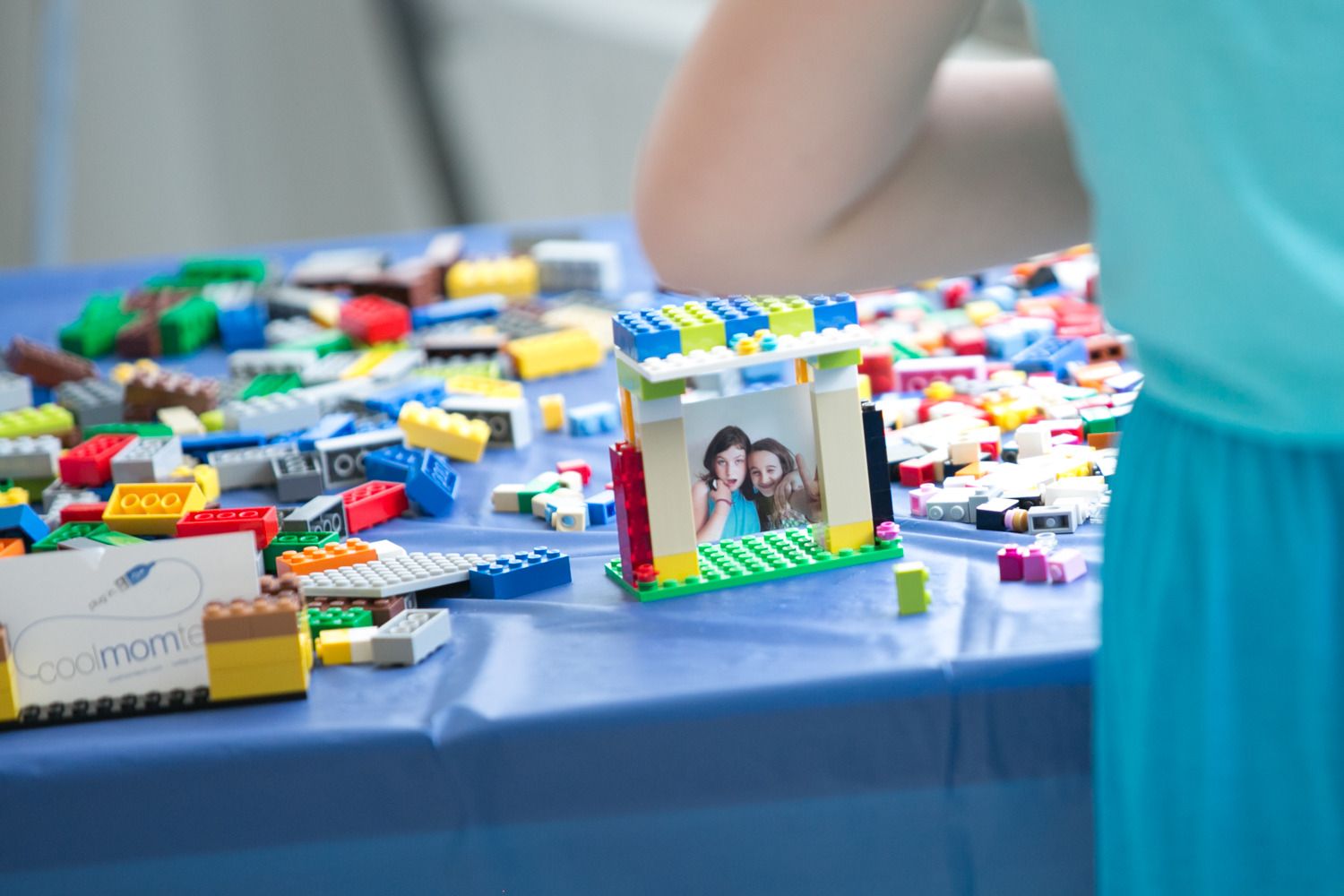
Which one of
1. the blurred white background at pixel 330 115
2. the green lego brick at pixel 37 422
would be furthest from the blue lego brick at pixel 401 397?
the blurred white background at pixel 330 115

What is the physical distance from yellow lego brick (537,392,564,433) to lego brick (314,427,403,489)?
0.62 ft

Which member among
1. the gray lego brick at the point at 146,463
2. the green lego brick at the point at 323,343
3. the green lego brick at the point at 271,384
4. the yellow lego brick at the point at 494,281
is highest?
the yellow lego brick at the point at 494,281

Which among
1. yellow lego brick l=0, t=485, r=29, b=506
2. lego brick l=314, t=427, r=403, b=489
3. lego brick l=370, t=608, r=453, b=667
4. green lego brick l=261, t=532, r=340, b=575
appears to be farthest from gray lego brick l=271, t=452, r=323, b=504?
lego brick l=370, t=608, r=453, b=667

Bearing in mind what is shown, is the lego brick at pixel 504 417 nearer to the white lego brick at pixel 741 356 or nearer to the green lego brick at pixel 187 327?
the white lego brick at pixel 741 356

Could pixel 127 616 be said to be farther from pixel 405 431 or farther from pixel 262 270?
pixel 262 270

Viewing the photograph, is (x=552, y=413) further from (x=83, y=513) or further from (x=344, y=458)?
(x=83, y=513)

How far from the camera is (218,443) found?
1.50 meters

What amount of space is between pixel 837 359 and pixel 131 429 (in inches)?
33.9

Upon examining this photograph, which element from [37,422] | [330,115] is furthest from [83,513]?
[330,115]

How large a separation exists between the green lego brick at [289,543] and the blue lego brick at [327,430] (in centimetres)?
22

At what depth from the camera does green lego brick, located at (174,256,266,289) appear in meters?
2.24

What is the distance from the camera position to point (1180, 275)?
0.53m

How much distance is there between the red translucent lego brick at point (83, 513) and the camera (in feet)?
4.23

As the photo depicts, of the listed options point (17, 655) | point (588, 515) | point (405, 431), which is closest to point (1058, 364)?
point (588, 515)
